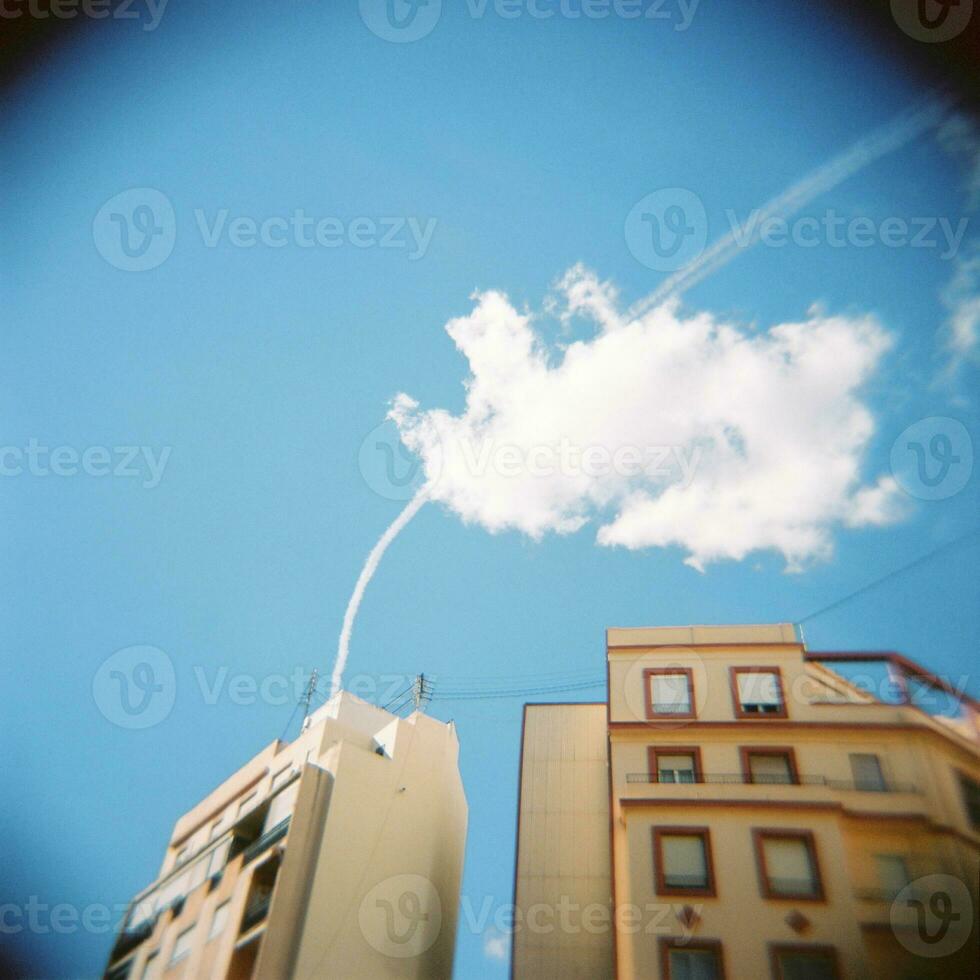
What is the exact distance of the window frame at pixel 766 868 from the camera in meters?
23.2

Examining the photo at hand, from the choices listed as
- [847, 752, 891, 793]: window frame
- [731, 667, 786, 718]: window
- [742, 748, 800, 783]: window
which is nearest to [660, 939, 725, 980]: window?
[742, 748, 800, 783]: window

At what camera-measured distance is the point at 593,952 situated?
1102 inches

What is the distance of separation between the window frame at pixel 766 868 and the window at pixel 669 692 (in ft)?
16.4

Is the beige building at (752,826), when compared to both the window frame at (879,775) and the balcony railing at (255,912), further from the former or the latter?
the balcony railing at (255,912)

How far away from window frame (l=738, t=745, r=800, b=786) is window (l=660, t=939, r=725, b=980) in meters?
5.37

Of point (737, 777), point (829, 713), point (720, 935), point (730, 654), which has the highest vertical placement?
point (730, 654)

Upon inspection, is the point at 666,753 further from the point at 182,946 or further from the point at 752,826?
the point at 182,946

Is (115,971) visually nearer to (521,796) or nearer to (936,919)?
(521,796)

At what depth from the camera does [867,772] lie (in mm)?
25750

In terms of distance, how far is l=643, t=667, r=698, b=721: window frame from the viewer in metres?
29.0

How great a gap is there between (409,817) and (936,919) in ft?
65.2

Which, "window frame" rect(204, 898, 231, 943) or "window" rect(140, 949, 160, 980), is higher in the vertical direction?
"window frame" rect(204, 898, 231, 943)

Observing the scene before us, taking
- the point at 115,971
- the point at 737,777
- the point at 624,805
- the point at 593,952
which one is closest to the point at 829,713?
the point at 737,777

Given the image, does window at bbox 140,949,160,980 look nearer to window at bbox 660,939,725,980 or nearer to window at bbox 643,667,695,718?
window at bbox 660,939,725,980
